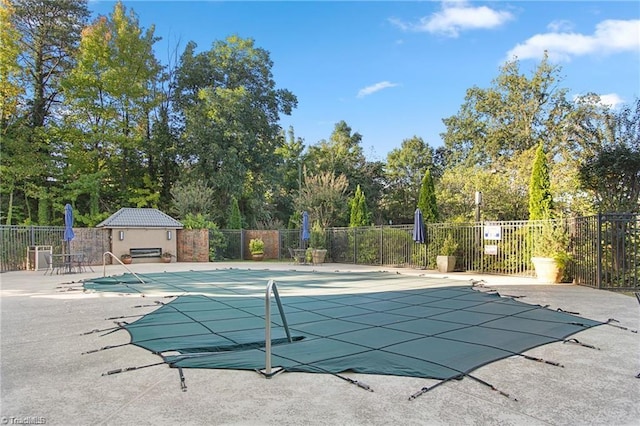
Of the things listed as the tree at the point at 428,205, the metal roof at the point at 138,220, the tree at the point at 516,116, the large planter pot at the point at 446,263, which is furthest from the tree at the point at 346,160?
the large planter pot at the point at 446,263

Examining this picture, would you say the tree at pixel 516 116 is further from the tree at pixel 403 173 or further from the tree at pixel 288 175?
the tree at pixel 288 175

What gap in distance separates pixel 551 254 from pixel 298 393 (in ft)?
28.8

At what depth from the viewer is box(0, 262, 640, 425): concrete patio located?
2.58m

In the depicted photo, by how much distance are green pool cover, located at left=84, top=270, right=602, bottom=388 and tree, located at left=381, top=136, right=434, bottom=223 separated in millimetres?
20502

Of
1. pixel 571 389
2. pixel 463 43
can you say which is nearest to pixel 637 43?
pixel 463 43

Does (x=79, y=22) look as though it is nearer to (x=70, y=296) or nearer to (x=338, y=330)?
(x=70, y=296)

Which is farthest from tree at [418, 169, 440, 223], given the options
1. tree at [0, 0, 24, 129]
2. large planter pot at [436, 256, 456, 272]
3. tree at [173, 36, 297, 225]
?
tree at [0, 0, 24, 129]

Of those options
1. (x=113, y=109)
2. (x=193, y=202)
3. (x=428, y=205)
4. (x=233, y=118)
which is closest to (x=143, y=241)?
(x=193, y=202)

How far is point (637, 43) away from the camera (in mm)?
10555

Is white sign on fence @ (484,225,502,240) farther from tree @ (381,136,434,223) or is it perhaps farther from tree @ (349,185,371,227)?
tree @ (381,136,434,223)

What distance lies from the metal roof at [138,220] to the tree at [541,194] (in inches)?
556

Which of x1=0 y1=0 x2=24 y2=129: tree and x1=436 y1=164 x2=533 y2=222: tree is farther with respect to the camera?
x1=0 y1=0 x2=24 y2=129: tree

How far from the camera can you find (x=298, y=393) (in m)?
2.95

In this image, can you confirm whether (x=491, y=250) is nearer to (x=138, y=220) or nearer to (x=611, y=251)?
(x=611, y=251)
